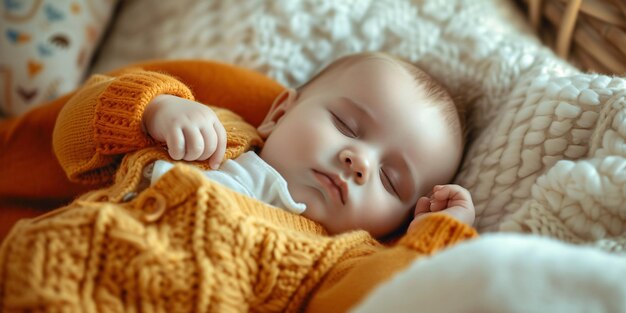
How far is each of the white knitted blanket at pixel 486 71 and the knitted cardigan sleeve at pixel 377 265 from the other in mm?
113

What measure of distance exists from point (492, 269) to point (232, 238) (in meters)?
0.34

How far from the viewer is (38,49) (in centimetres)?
140

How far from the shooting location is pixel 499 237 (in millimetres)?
545

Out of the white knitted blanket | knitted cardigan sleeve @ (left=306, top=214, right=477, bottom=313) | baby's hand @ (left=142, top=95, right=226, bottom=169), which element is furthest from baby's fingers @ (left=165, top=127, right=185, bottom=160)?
the white knitted blanket

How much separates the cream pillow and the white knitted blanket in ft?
0.34

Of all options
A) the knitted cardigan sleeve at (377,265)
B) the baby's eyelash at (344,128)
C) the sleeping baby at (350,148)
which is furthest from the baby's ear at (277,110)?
the knitted cardigan sleeve at (377,265)

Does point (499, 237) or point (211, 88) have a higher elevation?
point (499, 237)

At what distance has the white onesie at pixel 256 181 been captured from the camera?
2.93 feet

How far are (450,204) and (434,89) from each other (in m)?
0.26

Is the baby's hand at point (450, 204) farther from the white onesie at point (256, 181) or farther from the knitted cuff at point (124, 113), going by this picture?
the knitted cuff at point (124, 113)

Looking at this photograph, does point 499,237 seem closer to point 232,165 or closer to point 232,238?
point 232,238

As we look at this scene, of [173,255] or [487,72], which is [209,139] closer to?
[173,255]

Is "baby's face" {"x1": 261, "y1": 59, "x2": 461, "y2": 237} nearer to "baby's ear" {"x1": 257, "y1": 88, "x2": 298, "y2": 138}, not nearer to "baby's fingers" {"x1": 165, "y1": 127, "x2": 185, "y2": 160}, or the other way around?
"baby's ear" {"x1": 257, "y1": 88, "x2": 298, "y2": 138}

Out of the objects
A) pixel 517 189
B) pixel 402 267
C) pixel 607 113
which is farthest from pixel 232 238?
pixel 607 113
